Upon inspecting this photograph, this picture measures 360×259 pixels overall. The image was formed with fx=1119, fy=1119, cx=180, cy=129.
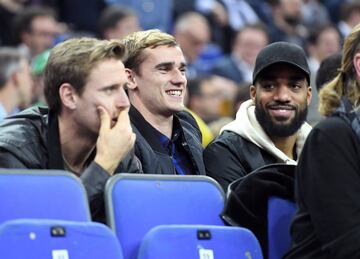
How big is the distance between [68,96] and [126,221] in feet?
2.24

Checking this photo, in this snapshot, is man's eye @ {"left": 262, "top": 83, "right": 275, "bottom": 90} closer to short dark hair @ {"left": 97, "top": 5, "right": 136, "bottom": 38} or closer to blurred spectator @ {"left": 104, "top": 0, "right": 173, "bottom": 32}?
short dark hair @ {"left": 97, "top": 5, "right": 136, "bottom": 38}

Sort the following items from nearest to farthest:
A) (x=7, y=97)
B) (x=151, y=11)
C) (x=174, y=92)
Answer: (x=174, y=92)
(x=7, y=97)
(x=151, y=11)

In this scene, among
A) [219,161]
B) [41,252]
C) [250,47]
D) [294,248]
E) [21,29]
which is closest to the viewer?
[41,252]

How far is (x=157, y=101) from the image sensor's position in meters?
5.94

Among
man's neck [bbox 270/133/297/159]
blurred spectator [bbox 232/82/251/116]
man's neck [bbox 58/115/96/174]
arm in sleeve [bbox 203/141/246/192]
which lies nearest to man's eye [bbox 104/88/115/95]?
man's neck [bbox 58/115/96/174]

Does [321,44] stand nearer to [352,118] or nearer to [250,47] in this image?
[250,47]

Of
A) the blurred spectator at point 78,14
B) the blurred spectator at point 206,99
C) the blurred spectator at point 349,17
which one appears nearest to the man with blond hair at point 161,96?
the blurred spectator at point 206,99

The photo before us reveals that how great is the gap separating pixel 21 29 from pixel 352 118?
613cm

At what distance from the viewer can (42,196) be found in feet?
15.3

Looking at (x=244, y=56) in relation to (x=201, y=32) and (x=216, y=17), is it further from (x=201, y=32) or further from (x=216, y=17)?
(x=216, y=17)

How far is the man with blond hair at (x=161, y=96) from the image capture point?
5855mm

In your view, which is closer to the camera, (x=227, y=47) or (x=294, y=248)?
(x=294, y=248)

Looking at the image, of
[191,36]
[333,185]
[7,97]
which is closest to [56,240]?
[333,185]

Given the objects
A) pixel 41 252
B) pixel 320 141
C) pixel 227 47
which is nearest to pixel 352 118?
pixel 320 141
